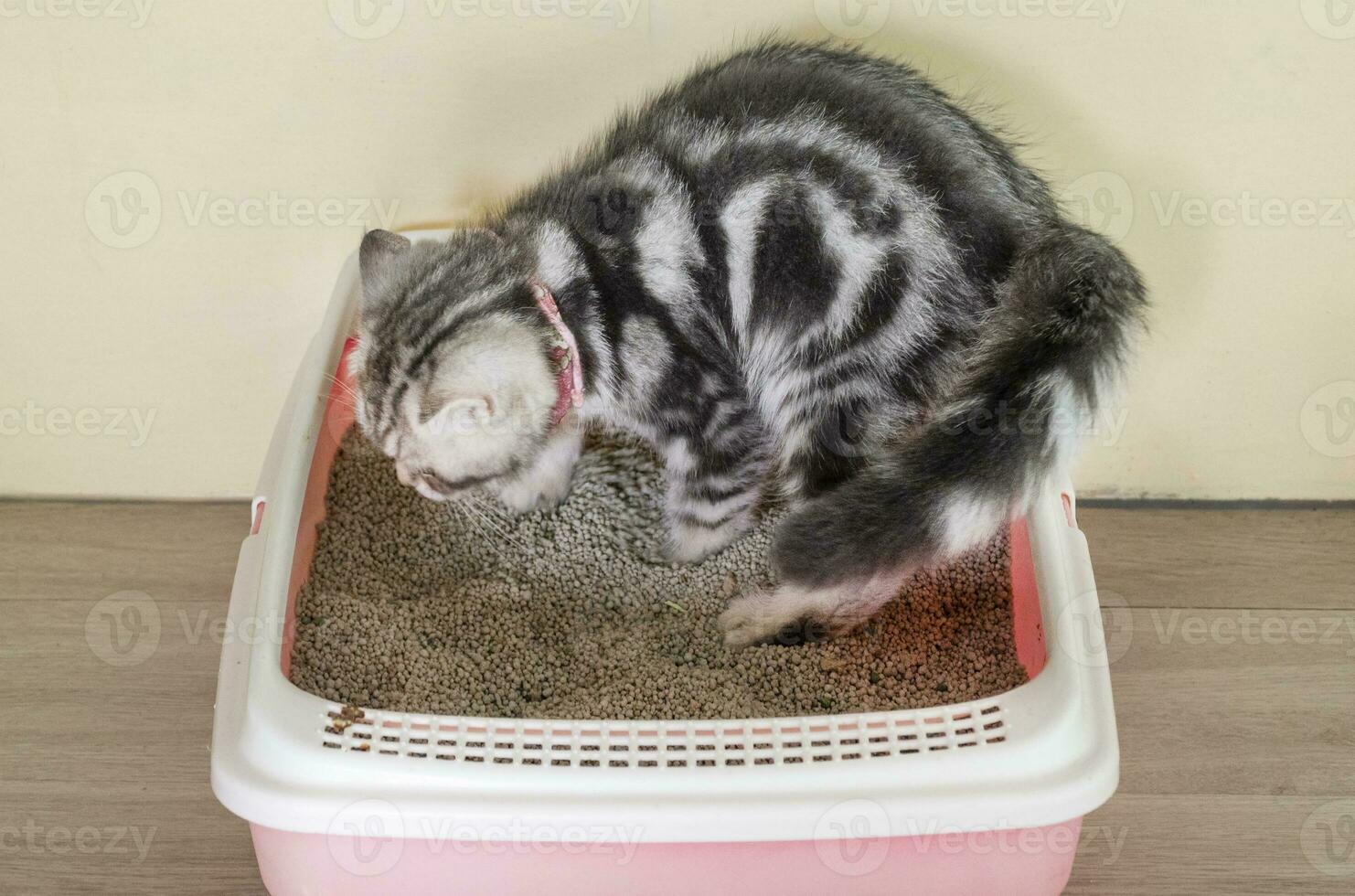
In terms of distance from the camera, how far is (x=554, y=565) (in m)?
1.43

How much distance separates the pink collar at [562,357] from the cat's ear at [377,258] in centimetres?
17

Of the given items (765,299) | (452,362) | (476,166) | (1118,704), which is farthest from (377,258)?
(1118,704)

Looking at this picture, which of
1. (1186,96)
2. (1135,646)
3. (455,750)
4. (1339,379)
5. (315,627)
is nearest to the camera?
(455,750)

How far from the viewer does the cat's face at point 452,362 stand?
1.19 meters

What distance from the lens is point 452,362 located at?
3.91 ft

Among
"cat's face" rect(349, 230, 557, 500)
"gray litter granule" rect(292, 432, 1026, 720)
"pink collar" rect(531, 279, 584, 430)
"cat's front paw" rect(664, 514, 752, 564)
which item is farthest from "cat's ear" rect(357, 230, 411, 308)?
"cat's front paw" rect(664, 514, 752, 564)

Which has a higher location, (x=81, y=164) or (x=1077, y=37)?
(x=1077, y=37)

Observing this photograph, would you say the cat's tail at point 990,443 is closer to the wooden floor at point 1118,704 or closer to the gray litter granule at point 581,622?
the gray litter granule at point 581,622

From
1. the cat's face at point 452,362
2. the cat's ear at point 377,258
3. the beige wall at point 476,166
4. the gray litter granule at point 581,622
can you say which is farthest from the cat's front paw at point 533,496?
the beige wall at point 476,166

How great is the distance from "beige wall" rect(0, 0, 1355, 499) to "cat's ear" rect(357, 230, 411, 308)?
261 millimetres

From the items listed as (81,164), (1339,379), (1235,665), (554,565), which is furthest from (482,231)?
(1339,379)

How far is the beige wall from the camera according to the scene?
1368 mm

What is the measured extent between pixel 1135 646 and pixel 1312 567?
1.10 ft

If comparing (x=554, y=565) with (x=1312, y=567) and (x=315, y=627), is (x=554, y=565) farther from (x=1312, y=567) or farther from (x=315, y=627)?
(x=1312, y=567)
